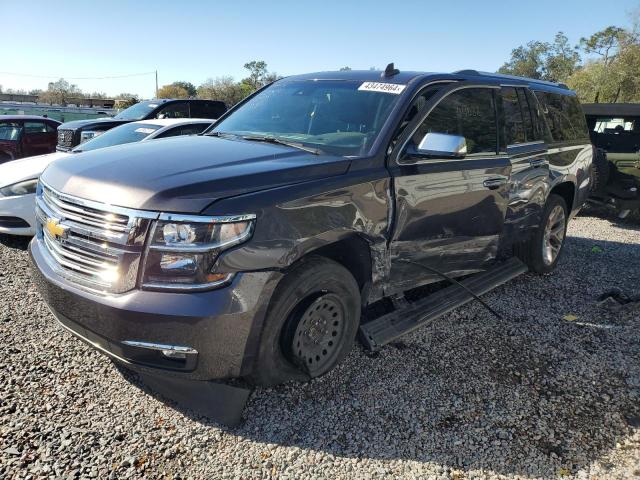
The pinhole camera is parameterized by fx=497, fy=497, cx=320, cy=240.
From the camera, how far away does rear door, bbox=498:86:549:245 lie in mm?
4344

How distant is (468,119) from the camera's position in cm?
391

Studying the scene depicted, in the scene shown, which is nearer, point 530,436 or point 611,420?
point 530,436

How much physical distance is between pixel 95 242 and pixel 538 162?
397cm

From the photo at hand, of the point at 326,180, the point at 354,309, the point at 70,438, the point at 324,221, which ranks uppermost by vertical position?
the point at 326,180

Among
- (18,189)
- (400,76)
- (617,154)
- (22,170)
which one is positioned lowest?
(18,189)

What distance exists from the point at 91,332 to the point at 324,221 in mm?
1349

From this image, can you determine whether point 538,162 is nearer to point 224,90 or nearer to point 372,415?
point 372,415

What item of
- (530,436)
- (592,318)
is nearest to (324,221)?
(530,436)

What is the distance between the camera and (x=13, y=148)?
11.3 m

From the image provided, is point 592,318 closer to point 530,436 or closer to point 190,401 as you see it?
point 530,436

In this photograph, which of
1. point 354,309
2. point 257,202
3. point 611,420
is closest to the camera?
point 257,202

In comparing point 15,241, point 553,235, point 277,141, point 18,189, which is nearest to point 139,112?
point 15,241

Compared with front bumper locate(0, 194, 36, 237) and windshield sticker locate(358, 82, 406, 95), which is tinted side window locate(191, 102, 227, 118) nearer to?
front bumper locate(0, 194, 36, 237)

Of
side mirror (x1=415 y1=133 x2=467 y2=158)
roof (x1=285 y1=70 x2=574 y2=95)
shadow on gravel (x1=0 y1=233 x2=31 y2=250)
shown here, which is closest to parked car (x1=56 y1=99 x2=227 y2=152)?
shadow on gravel (x1=0 y1=233 x2=31 y2=250)
